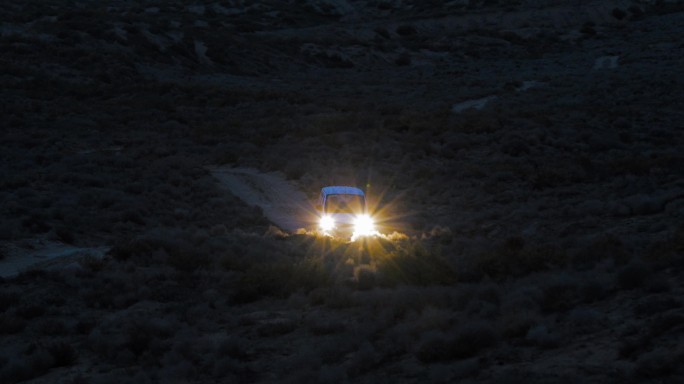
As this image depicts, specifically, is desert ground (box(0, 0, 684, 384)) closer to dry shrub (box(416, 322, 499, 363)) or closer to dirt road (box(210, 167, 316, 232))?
dry shrub (box(416, 322, 499, 363))

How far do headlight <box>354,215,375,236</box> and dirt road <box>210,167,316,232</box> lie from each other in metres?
4.13

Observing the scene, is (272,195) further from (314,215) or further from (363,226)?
(363,226)

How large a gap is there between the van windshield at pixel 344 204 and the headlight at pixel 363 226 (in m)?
0.32

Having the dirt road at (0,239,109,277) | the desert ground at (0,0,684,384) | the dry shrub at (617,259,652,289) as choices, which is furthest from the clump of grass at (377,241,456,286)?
the dirt road at (0,239,109,277)

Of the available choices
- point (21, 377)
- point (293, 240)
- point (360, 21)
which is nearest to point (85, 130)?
point (293, 240)

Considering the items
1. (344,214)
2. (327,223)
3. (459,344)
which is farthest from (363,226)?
(459,344)

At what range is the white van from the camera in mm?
21078

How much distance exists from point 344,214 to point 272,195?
986 centimetres

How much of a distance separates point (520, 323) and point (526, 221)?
38.4 feet

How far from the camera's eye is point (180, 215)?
25.2 metres

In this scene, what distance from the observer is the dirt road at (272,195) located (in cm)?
2745

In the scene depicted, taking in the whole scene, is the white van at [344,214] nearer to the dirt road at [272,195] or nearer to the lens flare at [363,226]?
the lens flare at [363,226]

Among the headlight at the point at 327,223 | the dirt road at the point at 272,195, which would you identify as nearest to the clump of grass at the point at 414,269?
the headlight at the point at 327,223

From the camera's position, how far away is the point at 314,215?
2767cm
